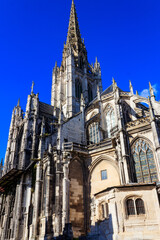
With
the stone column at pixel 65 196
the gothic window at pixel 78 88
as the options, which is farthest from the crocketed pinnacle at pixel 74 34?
the stone column at pixel 65 196

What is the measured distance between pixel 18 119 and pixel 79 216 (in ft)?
73.8

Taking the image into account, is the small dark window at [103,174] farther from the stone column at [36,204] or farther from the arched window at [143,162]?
the stone column at [36,204]

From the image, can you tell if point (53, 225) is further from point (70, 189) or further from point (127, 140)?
point (127, 140)

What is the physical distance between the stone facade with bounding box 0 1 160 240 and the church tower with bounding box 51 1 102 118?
25.0ft

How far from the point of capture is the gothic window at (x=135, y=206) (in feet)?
37.7

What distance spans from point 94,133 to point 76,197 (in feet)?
29.4

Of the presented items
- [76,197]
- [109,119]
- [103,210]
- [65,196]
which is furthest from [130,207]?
[109,119]

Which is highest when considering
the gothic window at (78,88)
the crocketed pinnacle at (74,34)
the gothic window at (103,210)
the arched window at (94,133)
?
the crocketed pinnacle at (74,34)

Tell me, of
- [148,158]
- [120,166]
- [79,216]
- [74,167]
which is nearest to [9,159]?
[74,167]

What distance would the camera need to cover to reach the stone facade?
11766 millimetres

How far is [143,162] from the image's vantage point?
16.7 metres

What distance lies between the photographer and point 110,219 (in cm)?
1154

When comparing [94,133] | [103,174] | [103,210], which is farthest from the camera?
[94,133]

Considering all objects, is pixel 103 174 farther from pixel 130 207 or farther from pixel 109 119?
pixel 109 119
